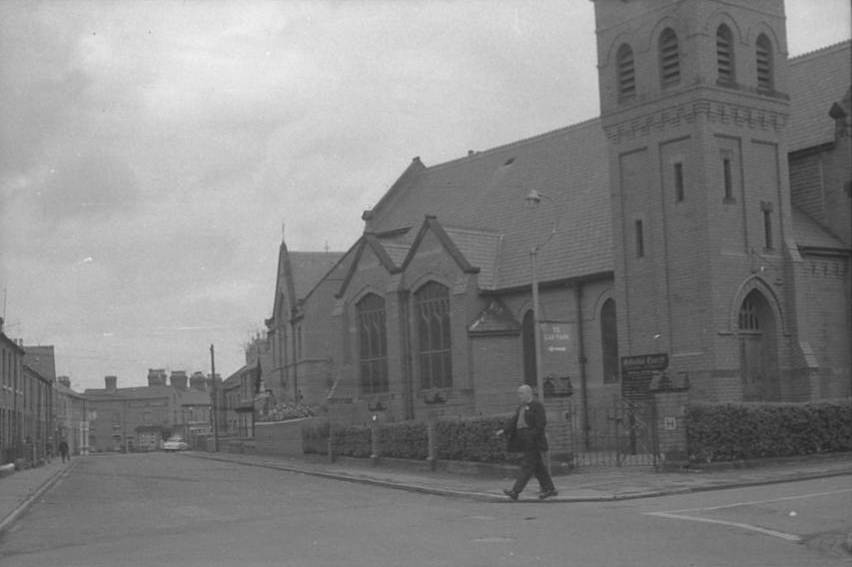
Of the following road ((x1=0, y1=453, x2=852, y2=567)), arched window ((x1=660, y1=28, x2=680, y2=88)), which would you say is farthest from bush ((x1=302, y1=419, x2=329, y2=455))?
road ((x1=0, y1=453, x2=852, y2=567))

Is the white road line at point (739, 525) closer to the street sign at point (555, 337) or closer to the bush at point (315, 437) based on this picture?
the street sign at point (555, 337)

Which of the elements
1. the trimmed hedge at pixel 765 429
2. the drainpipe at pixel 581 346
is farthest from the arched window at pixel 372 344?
the trimmed hedge at pixel 765 429

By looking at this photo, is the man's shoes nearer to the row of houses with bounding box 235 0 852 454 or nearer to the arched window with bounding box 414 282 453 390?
the row of houses with bounding box 235 0 852 454

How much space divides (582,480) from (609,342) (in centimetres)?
1422

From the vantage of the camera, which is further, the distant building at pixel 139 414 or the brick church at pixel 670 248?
the distant building at pixel 139 414

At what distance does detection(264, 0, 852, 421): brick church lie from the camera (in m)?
32.5

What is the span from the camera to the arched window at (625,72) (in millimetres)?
34650

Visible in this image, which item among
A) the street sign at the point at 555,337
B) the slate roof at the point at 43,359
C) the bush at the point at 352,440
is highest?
the slate roof at the point at 43,359

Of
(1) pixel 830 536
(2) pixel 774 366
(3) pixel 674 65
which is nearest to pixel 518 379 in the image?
(2) pixel 774 366

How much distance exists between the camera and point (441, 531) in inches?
598

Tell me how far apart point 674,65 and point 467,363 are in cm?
1360

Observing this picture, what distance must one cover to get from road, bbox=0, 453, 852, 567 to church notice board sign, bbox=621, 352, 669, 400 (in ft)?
34.9

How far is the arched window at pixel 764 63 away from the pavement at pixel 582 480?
11934mm

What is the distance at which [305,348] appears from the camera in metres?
57.2
